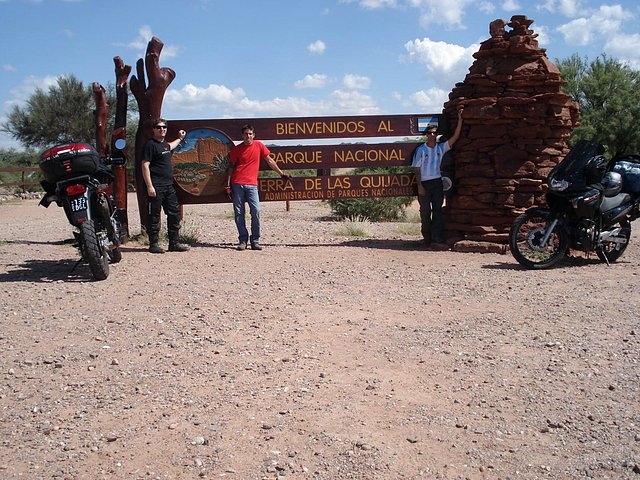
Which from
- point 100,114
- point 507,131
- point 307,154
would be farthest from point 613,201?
point 100,114

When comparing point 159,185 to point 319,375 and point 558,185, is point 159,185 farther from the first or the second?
point 319,375

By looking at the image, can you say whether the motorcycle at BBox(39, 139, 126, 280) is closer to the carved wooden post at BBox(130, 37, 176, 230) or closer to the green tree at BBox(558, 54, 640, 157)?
the carved wooden post at BBox(130, 37, 176, 230)

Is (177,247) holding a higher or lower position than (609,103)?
lower

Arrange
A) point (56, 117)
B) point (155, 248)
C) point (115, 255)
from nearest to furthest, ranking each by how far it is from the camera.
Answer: point (115, 255) → point (155, 248) → point (56, 117)

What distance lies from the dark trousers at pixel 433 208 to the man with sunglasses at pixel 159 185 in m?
3.87

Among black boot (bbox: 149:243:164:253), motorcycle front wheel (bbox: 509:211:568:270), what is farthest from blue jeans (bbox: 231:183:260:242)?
motorcycle front wheel (bbox: 509:211:568:270)

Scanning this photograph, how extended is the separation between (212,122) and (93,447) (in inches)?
318

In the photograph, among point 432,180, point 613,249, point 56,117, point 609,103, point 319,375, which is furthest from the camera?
point 56,117

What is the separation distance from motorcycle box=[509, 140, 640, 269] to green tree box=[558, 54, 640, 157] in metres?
17.1

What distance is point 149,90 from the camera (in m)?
10.9

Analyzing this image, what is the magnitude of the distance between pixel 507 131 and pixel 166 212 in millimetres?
5333

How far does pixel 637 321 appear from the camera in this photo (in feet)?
20.0

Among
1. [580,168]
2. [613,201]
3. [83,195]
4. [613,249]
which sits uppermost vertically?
[580,168]

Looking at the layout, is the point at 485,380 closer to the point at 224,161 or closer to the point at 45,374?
the point at 45,374
